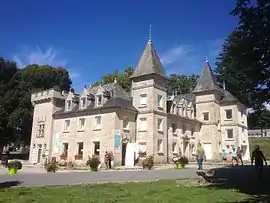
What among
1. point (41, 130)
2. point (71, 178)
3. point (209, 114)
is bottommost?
point (71, 178)

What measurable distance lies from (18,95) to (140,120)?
922 inches

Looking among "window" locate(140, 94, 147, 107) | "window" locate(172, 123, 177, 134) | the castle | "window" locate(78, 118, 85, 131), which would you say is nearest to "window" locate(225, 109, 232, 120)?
the castle

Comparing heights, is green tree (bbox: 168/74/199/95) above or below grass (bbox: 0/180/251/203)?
above

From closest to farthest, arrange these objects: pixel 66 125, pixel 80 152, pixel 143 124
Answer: pixel 143 124
pixel 80 152
pixel 66 125

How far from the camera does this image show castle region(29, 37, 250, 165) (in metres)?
33.4

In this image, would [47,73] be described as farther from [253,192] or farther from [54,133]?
[253,192]

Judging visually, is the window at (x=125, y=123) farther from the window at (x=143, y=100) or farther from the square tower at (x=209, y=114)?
the square tower at (x=209, y=114)

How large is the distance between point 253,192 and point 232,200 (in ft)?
8.31

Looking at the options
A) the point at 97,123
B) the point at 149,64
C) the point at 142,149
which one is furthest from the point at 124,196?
the point at 149,64

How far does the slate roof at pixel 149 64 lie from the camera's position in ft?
116

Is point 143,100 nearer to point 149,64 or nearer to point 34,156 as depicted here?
point 149,64

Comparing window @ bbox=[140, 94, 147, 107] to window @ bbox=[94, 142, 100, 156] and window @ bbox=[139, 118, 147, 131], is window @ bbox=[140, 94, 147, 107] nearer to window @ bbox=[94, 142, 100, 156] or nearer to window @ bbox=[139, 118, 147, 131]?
window @ bbox=[139, 118, 147, 131]

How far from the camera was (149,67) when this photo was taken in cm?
3556

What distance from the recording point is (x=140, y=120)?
34719mm
